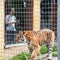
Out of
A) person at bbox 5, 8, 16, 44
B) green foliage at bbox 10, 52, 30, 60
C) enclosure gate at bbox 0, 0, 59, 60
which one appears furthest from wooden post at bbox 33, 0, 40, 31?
green foliage at bbox 10, 52, 30, 60

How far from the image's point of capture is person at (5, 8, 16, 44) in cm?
817

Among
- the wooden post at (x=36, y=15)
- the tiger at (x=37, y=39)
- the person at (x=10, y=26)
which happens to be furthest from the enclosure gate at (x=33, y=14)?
the tiger at (x=37, y=39)

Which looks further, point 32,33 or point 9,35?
point 9,35

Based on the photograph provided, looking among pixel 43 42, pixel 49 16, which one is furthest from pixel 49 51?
pixel 49 16

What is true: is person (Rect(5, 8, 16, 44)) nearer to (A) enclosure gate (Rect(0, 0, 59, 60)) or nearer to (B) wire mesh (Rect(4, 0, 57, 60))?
(B) wire mesh (Rect(4, 0, 57, 60))

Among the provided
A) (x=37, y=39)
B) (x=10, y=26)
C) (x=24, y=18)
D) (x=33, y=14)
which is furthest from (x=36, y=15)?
(x=37, y=39)

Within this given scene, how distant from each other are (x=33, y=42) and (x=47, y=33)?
508 millimetres

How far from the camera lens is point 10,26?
850cm

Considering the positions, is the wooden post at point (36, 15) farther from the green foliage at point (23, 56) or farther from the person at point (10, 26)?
the green foliage at point (23, 56)

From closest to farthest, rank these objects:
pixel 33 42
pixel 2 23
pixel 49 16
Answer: pixel 33 42 → pixel 2 23 → pixel 49 16

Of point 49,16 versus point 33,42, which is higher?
point 49,16

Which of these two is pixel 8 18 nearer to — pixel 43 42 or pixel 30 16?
pixel 30 16

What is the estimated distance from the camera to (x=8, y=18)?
8.28 metres

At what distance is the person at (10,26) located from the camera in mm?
8172
